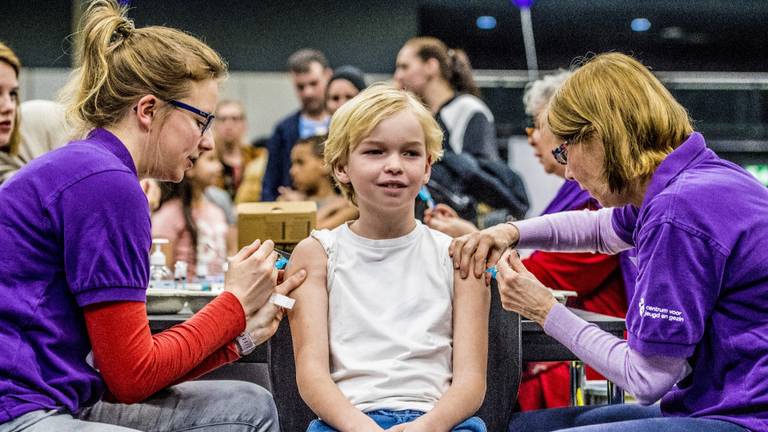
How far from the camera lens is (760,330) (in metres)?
1.66

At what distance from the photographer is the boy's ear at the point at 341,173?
7.14 ft

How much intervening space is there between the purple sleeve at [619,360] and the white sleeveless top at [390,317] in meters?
0.25

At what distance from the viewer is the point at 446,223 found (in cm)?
305

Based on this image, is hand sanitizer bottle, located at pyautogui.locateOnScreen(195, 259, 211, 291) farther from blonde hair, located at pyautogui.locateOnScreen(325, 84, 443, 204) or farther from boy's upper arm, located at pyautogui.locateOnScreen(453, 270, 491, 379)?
boy's upper arm, located at pyautogui.locateOnScreen(453, 270, 491, 379)

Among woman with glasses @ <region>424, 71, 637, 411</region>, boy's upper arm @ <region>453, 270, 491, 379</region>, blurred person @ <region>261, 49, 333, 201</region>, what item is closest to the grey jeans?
boy's upper arm @ <region>453, 270, 491, 379</region>

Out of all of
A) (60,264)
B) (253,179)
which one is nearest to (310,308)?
(60,264)

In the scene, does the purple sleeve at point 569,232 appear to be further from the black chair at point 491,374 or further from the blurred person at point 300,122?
the blurred person at point 300,122

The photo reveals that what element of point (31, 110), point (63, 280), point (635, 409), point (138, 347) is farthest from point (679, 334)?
point (31, 110)

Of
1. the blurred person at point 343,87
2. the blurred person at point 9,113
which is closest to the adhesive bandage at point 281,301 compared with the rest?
the blurred person at point 9,113

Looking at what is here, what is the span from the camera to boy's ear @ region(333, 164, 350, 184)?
218 centimetres

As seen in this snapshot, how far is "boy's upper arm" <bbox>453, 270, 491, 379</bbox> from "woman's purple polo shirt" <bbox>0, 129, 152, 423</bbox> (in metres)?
0.68

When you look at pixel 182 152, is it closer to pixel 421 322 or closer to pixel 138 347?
pixel 138 347

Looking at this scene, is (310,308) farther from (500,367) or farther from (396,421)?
(500,367)

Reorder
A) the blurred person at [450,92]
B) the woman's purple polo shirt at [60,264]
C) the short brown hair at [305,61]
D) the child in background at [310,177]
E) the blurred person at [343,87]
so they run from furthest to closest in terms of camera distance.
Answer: the short brown hair at [305,61] < the blurred person at [343,87] < the blurred person at [450,92] < the child in background at [310,177] < the woman's purple polo shirt at [60,264]
